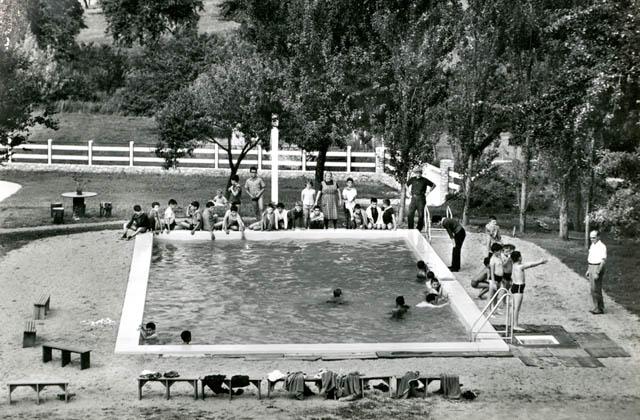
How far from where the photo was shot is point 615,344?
727 inches

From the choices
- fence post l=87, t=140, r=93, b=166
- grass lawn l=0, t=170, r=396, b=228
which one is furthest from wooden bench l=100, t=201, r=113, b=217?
fence post l=87, t=140, r=93, b=166

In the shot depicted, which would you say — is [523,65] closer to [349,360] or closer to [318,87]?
[318,87]

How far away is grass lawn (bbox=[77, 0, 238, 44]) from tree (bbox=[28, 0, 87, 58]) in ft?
8.39

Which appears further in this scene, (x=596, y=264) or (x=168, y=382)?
(x=596, y=264)

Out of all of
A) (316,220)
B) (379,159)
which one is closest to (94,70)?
(379,159)

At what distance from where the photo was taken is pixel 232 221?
88.5ft

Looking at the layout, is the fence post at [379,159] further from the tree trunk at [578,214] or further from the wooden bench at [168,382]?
the wooden bench at [168,382]

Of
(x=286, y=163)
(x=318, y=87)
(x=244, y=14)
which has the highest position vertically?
(x=244, y=14)

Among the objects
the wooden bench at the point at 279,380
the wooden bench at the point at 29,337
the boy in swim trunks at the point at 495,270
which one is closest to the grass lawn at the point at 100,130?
the boy in swim trunks at the point at 495,270

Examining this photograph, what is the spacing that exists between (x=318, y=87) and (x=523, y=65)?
658cm

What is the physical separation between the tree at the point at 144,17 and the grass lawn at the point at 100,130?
863 cm

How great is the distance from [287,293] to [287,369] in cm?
526

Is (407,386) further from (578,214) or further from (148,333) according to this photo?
(578,214)

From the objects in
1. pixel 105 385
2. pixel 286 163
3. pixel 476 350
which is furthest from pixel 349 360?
pixel 286 163
